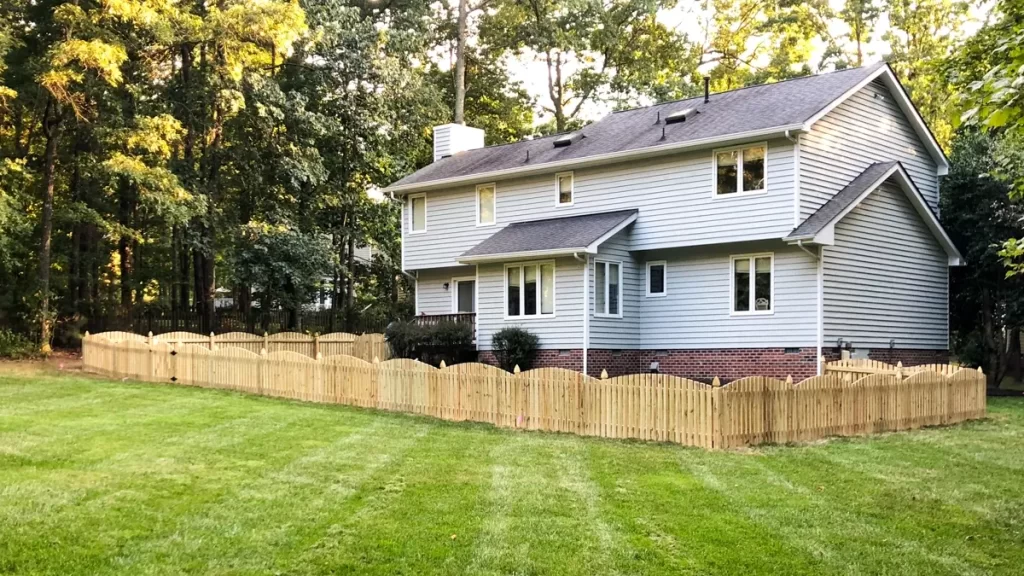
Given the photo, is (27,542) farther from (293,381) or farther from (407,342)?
(407,342)

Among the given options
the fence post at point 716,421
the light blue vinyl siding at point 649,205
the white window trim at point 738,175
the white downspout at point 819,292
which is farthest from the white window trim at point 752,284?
the fence post at point 716,421

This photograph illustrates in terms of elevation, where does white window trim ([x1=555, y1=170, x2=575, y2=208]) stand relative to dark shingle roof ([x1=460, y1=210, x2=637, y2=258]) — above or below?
above

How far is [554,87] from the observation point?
43312 millimetres

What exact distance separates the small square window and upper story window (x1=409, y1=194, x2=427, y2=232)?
7885 millimetres

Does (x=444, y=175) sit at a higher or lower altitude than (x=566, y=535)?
higher

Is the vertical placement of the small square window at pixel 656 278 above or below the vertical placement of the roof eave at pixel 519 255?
below

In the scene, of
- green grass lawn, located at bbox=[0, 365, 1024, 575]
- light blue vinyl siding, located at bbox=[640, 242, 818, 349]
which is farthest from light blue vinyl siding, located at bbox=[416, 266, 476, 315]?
green grass lawn, located at bbox=[0, 365, 1024, 575]

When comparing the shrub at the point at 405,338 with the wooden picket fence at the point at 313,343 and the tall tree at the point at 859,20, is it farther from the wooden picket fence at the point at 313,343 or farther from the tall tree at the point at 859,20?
the tall tree at the point at 859,20

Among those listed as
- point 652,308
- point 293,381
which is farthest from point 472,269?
point 293,381

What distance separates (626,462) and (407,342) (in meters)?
14.0

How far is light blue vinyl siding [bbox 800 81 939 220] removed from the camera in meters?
20.7

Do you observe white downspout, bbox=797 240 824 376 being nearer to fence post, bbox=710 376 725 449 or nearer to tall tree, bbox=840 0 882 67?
fence post, bbox=710 376 725 449

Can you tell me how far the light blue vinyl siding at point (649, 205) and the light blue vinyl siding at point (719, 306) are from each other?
57 centimetres

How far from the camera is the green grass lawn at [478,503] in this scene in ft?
21.5
